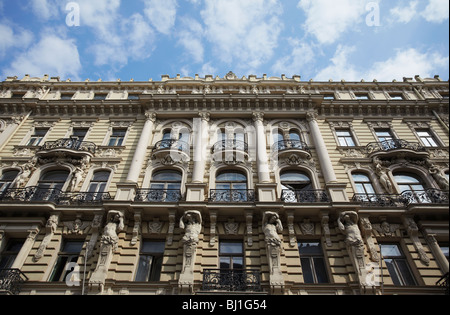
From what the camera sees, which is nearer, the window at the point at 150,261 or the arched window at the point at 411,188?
the window at the point at 150,261

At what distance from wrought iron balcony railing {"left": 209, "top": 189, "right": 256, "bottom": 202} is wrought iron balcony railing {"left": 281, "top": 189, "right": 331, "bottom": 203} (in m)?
1.53

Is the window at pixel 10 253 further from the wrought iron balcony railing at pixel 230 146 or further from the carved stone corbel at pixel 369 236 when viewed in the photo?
the carved stone corbel at pixel 369 236

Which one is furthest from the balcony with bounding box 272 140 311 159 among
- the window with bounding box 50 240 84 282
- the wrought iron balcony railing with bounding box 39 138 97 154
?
the window with bounding box 50 240 84 282

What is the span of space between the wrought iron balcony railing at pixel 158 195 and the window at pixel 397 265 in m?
9.26

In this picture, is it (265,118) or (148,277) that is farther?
(265,118)

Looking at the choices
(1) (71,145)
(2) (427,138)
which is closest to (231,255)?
(1) (71,145)

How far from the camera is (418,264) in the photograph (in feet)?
40.5

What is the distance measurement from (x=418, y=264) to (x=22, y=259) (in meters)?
15.8

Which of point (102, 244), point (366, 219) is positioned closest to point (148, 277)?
point (102, 244)

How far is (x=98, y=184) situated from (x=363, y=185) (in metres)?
13.8

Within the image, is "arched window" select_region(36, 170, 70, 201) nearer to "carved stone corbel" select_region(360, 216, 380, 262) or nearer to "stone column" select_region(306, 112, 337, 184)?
"stone column" select_region(306, 112, 337, 184)

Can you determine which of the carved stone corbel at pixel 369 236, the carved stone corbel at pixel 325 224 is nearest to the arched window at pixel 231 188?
the carved stone corbel at pixel 325 224

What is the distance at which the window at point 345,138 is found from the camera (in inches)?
749
